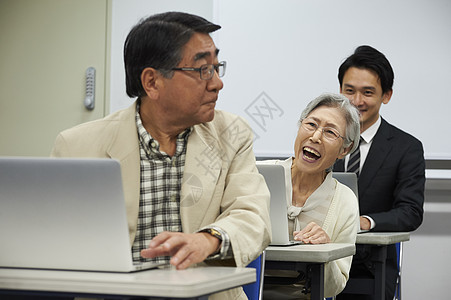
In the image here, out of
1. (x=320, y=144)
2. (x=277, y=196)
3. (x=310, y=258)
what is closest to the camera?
(x=310, y=258)

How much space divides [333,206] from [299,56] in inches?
83.0

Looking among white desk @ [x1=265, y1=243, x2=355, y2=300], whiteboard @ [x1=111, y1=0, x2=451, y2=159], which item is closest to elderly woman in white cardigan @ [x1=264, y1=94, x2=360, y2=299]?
white desk @ [x1=265, y1=243, x2=355, y2=300]

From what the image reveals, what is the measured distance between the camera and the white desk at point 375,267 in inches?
102

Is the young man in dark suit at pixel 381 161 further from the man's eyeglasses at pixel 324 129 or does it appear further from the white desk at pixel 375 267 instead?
the man's eyeglasses at pixel 324 129

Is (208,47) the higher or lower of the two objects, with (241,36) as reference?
lower

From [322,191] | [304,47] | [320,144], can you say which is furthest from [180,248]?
[304,47]

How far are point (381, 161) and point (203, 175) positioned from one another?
6.51ft

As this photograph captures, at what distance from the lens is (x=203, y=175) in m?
1.64

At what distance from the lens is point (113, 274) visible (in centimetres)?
121

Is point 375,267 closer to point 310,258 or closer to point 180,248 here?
point 310,258

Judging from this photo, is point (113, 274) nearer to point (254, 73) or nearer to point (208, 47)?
point (208, 47)

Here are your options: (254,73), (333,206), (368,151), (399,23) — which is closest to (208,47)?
(333,206)

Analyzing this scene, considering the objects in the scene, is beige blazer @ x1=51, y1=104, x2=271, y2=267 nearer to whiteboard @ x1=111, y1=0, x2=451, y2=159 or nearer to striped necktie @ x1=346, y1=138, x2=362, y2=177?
striped necktie @ x1=346, y1=138, x2=362, y2=177

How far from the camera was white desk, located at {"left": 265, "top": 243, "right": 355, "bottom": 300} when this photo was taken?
1906 millimetres
